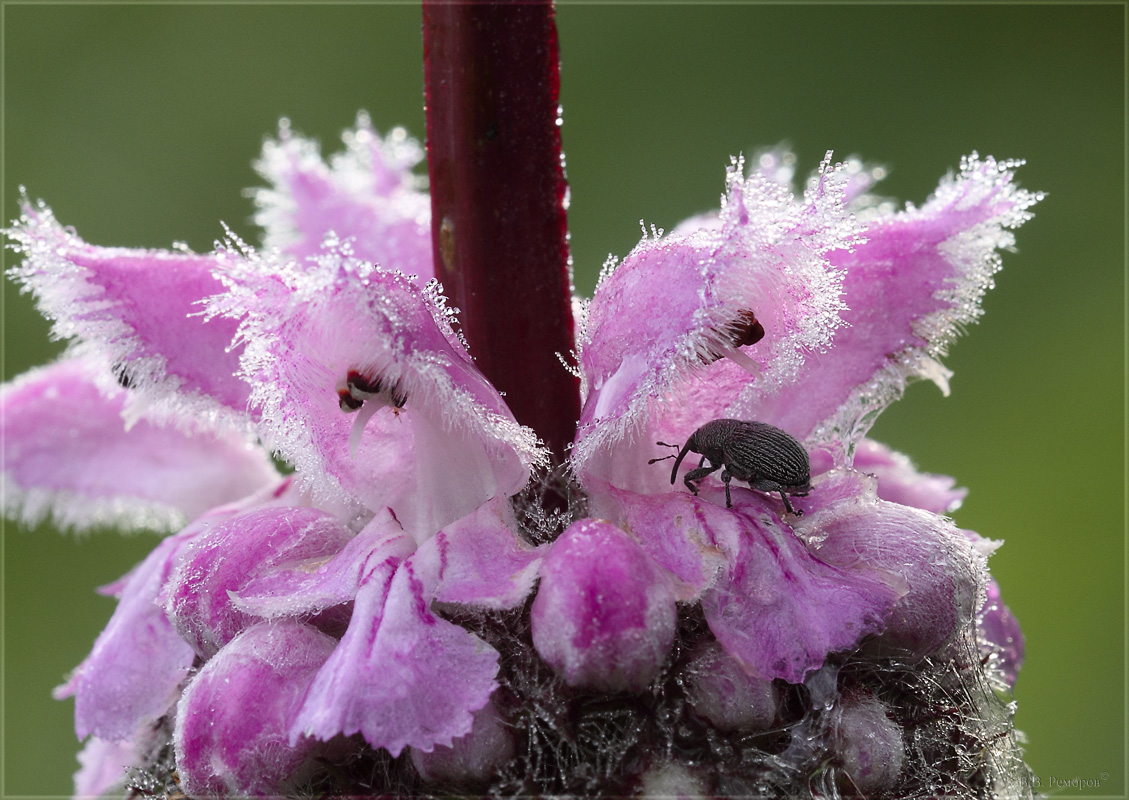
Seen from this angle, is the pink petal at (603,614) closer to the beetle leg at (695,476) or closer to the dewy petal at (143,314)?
the beetle leg at (695,476)

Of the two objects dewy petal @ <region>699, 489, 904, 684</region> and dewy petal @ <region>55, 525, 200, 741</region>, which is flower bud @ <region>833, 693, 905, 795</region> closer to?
dewy petal @ <region>699, 489, 904, 684</region>

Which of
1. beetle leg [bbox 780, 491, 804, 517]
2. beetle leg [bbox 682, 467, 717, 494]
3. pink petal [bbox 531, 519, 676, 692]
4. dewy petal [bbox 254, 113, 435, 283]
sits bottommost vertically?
pink petal [bbox 531, 519, 676, 692]

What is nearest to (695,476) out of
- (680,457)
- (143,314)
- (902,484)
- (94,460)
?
(680,457)

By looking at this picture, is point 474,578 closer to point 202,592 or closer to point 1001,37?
point 202,592

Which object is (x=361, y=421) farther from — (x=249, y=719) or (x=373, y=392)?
(x=249, y=719)

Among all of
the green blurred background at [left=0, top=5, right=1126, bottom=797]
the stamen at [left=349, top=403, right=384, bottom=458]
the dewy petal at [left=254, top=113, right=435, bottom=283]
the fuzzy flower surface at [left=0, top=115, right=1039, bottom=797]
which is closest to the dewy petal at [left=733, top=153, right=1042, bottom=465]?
the fuzzy flower surface at [left=0, top=115, right=1039, bottom=797]

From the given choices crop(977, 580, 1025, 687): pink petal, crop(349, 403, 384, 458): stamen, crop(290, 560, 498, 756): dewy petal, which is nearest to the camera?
crop(290, 560, 498, 756): dewy petal
